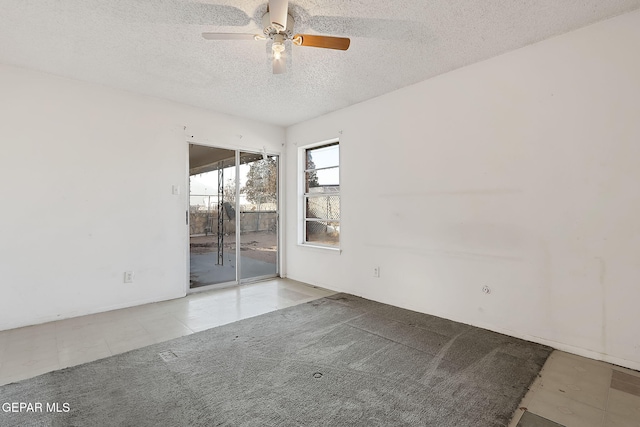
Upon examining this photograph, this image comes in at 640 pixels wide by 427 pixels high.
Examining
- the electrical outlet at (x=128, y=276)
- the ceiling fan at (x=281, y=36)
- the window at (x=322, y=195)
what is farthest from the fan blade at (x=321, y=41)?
the electrical outlet at (x=128, y=276)

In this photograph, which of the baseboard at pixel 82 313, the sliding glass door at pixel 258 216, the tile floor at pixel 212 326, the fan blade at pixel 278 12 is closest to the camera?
the tile floor at pixel 212 326

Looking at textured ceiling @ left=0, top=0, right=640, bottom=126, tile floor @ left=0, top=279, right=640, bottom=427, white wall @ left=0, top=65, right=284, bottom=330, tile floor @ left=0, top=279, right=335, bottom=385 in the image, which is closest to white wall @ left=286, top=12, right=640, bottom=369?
textured ceiling @ left=0, top=0, right=640, bottom=126

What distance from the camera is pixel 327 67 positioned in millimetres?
2994

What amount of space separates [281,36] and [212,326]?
273cm

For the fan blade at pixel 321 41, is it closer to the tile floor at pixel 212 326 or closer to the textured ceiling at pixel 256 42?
the textured ceiling at pixel 256 42

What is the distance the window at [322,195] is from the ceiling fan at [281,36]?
86.4 inches

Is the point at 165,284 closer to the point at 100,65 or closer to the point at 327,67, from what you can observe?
the point at 100,65

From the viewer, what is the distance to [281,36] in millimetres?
2271

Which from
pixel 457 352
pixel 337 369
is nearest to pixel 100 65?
pixel 337 369

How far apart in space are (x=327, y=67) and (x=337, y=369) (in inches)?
109

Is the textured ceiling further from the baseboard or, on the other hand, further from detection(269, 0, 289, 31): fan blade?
the baseboard

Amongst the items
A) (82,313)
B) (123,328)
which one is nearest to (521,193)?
(123,328)

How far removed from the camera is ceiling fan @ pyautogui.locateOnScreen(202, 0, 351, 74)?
6.41ft

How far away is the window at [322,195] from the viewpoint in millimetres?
4457
